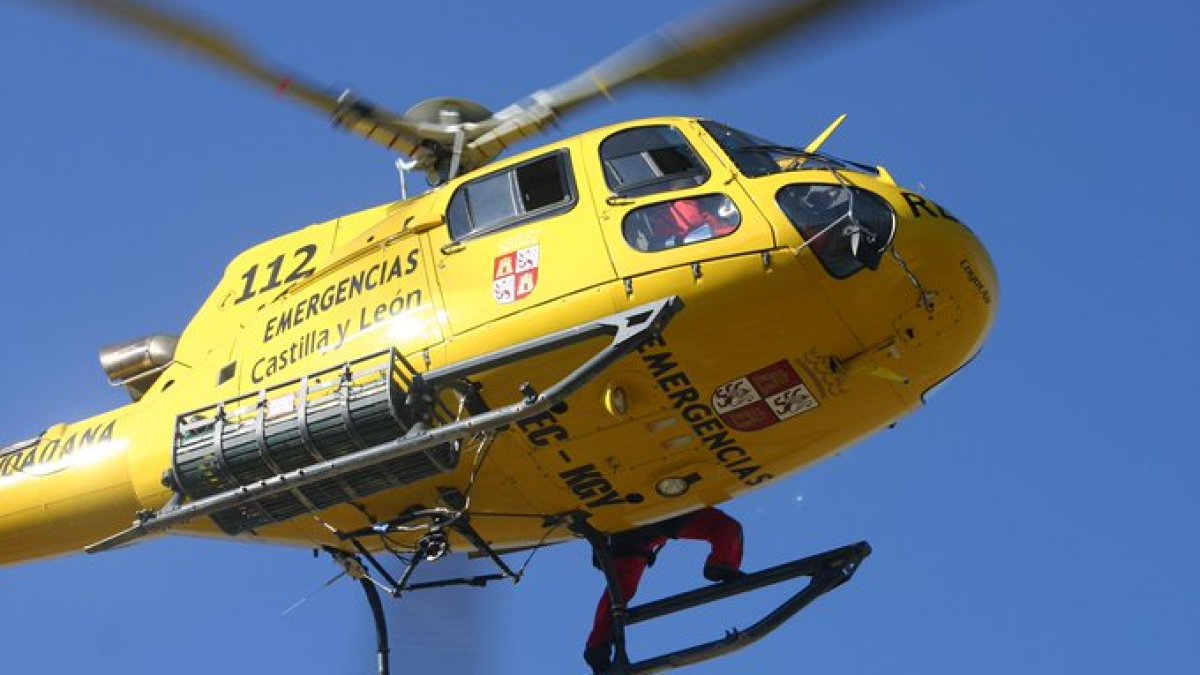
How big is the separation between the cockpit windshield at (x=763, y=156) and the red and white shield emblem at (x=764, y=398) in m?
1.56

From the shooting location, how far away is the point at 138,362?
19203 mm

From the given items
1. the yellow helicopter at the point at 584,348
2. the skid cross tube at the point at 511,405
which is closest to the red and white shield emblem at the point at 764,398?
the yellow helicopter at the point at 584,348

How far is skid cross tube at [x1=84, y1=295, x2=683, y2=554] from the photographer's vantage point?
1547cm

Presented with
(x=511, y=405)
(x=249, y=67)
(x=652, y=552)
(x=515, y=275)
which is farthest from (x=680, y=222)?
(x=249, y=67)

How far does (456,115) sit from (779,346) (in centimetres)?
477

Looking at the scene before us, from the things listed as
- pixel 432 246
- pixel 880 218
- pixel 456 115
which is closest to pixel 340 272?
pixel 432 246

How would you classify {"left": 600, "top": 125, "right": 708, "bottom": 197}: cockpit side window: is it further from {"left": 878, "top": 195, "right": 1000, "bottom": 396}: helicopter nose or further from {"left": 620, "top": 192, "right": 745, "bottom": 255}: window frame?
{"left": 878, "top": 195, "right": 1000, "bottom": 396}: helicopter nose

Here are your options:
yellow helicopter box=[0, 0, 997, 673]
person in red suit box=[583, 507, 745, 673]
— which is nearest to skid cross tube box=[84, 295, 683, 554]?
yellow helicopter box=[0, 0, 997, 673]

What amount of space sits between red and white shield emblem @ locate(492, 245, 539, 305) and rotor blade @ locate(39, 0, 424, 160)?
2953 mm

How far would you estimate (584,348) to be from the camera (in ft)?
51.9

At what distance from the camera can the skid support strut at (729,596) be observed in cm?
1666

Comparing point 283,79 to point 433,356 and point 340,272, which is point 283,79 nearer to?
point 340,272

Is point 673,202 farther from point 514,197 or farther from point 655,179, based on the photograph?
point 514,197

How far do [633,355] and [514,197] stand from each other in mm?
1899
